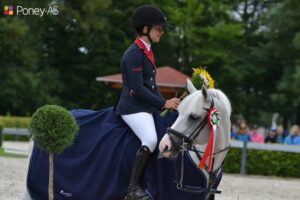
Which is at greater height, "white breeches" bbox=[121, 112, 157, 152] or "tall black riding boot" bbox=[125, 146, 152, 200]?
"white breeches" bbox=[121, 112, 157, 152]

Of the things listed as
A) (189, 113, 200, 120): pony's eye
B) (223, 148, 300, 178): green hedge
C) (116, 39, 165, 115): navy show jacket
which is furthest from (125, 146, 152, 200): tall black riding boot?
(223, 148, 300, 178): green hedge

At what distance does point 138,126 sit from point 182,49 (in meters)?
30.8

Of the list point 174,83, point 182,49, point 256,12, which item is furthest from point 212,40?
point 174,83

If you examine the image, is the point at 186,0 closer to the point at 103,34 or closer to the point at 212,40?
the point at 212,40

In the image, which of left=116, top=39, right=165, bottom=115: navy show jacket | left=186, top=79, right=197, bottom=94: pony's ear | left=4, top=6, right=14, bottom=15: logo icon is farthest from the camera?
left=4, top=6, right=14, bottom=15: logo icon

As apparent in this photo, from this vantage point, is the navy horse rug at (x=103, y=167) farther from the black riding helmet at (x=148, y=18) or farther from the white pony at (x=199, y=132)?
the black riding helmet at (x=148, y=18)

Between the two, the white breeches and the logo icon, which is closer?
the white breeches

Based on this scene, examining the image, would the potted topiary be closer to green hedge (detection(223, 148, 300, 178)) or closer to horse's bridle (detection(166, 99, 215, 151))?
horse's bridle (detection(166, 99, 215, 151))

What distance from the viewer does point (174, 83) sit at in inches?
841

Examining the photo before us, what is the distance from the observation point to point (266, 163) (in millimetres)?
16781

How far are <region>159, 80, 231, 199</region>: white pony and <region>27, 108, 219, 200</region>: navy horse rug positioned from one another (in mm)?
97

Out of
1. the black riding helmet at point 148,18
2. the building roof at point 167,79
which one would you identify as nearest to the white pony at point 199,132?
the black riding helmet at point 148,18

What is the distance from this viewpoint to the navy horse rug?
224 inches

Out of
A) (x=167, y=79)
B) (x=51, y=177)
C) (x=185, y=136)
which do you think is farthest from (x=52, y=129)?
(x=167, y=79)
